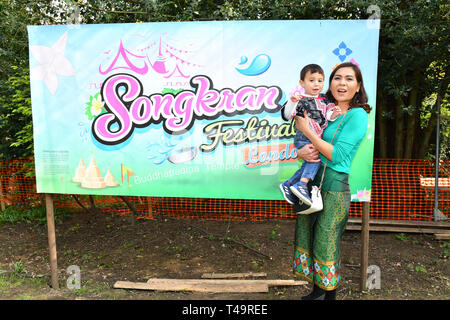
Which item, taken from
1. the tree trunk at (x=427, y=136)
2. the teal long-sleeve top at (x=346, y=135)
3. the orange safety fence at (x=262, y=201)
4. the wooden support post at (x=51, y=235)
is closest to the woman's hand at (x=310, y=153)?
the teal long-sleeve top at (x=346, y=135)

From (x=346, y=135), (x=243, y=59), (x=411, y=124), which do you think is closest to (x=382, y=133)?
(x=411, y=124)

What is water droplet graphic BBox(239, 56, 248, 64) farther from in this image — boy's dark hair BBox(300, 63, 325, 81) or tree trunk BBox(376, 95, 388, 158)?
tree trunk BBox(376, 95, 388, 158)

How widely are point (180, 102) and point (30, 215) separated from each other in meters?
5.23

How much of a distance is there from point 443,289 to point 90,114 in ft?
16.0

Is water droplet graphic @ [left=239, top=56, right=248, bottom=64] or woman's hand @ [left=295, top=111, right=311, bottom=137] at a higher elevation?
water droplet graphic @ [left=239, top=56, right=248, bottom=64]

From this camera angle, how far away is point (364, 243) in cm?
397

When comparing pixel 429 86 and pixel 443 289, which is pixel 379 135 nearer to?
pixel 429 86

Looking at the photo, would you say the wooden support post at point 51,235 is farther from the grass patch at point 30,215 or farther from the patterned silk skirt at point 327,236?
the patterned silk skirt at point 327,236

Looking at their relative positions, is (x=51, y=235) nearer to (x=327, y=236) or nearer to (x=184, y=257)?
(x=184, y=257)

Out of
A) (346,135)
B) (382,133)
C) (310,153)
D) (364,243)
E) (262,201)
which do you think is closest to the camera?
(346,135)

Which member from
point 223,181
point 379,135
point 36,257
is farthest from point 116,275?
point 379,135

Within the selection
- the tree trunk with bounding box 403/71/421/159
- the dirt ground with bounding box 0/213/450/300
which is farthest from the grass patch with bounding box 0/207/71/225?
the tree trunk with bounding box 403/71/421/159

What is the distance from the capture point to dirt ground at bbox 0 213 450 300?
422 cm

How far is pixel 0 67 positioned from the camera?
259 inches
